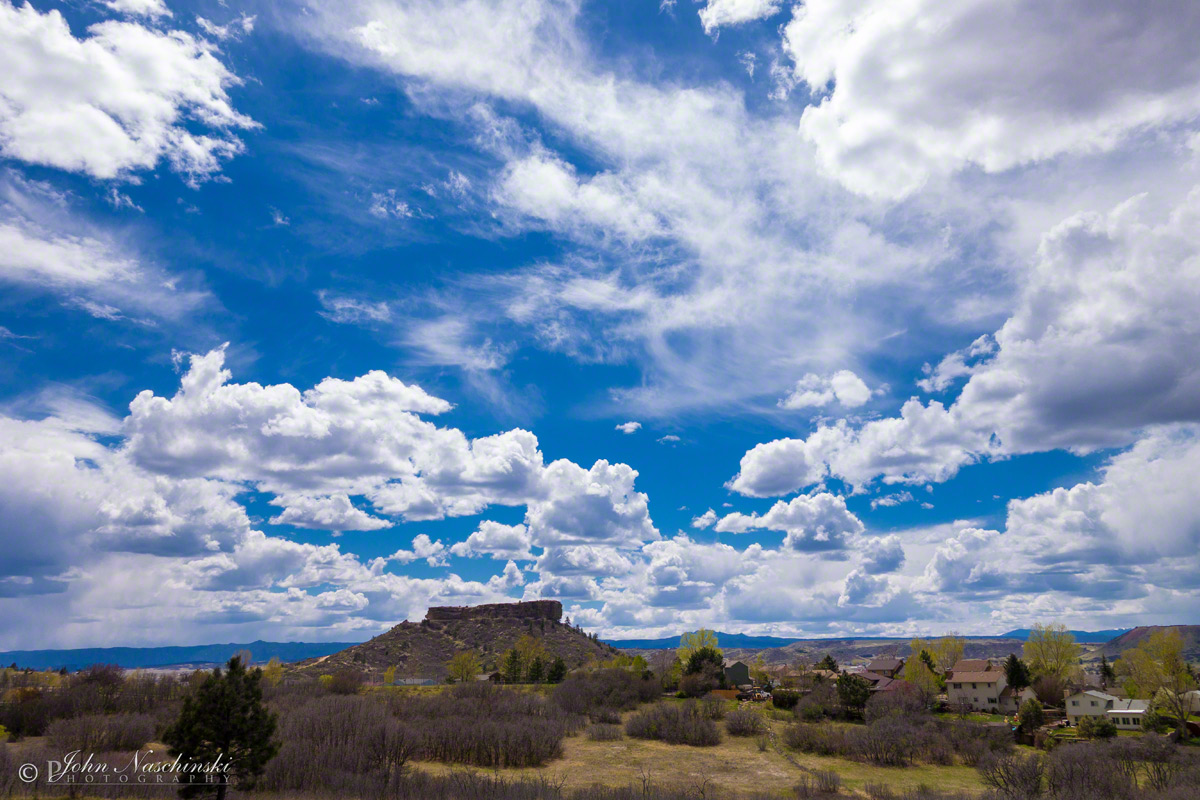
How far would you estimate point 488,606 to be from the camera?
189625mm

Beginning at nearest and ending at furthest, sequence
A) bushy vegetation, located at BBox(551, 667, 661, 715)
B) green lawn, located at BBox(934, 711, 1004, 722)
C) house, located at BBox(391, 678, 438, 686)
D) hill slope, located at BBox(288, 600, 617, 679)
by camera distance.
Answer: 1. green lawn, located at BBox(934, 711, 1004, 722)
2. bushy vegetation, located at BBox(551, 667, 661, 715)
3. house, located at BBox(391, 678, 438, 686)
4. hill slope, located at BBox(288, 600, 617, 679)

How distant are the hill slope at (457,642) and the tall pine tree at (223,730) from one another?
93.3 m

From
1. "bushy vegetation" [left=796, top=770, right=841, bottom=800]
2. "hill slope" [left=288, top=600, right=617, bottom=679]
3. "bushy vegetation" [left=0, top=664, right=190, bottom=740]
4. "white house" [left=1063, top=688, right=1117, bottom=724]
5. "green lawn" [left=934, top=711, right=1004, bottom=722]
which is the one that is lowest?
"hill slope" [left=288, top=600, right=617, bottom=679]

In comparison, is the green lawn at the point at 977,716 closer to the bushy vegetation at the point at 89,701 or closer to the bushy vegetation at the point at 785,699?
the bushy vegetation at the point at 785,699

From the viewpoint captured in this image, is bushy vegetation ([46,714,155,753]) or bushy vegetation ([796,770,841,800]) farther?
bushy vegetation ([46,714,155,753])

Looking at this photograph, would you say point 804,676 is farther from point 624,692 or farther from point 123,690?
point 123,690

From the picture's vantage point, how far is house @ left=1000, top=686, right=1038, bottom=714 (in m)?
60.8

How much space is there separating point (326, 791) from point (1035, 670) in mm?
82490

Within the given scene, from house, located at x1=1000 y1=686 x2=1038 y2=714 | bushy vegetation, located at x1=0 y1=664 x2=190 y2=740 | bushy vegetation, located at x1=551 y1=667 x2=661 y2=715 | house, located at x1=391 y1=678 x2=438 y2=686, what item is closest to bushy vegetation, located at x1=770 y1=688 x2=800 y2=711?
bushy vegetation, located at x1=551 y1=667 x2=661 y2=715

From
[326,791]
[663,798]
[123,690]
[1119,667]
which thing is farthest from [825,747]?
[1119,667]

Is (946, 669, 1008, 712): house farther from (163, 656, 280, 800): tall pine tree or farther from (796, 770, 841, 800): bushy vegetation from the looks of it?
(163, 656, 280, 800): tall pine tree

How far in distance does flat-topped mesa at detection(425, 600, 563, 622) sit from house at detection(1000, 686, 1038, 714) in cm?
13096

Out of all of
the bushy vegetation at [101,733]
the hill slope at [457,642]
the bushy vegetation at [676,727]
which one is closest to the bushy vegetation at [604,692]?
the bushy vegetation at [676,727]

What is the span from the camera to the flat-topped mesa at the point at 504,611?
175375 millimetres
